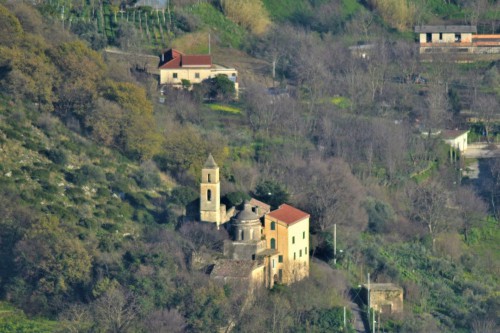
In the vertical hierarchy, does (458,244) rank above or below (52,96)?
below

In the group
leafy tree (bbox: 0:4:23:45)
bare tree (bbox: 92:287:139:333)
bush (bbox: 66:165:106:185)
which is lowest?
bare tree (bbox: 92:287:139:333)

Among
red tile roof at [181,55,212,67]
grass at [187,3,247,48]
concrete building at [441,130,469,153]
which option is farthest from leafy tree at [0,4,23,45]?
grass at [187,3,247,48]

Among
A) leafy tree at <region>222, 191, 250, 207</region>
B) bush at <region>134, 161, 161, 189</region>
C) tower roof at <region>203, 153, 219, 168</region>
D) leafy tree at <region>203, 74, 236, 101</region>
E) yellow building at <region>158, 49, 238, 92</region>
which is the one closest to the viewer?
tower roof at <region>203, 153, 219, 168</region>

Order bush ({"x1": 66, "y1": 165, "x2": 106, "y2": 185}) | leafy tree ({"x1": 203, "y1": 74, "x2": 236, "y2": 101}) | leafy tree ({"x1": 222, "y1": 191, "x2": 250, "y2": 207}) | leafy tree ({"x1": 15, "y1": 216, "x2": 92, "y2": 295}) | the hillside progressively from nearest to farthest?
the hillside, leafy tree ({"x1": 15, "y1": 216, "x2": 92, "y2": 295}), leafy tree ({"x1": 222, "y1": 191, "x2": 250, "y2": 207}), bush ({"x1": 66, "y1": 165, "x2": 106, "y2": 185}), leafy tree ({"x1": 203, "y1": 74, "x2": 236, "y2": 101})

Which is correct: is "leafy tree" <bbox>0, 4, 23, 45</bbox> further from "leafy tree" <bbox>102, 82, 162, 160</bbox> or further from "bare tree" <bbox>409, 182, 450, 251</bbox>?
"bare tree" <bbox>409, 182, 450, 251</bbox>

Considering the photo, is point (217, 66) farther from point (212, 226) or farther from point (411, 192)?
point (212, 226)

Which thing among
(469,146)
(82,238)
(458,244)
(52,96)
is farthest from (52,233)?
(469,146)

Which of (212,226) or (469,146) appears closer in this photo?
(212,226)

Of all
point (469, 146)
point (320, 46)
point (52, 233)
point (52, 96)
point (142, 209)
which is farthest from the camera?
point (320, 46)
